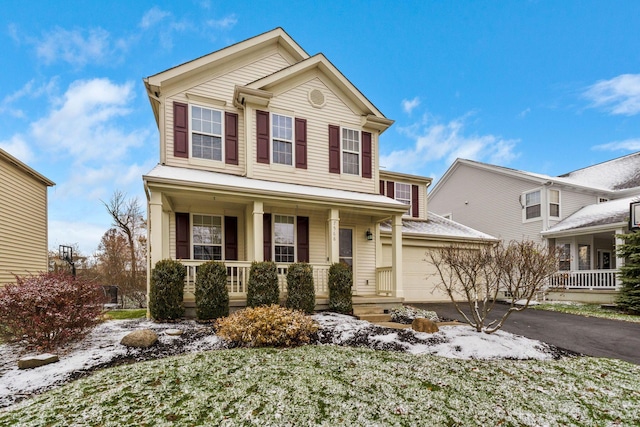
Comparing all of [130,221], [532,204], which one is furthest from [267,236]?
[130,221]

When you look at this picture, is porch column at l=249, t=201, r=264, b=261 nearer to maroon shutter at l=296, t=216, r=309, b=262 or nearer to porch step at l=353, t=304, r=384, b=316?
maroon shutter at l=296, t=216, r=309, b=262

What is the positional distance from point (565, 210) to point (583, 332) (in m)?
10.8

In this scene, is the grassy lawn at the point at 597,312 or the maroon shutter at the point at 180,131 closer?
the maroon shutter at the point at 180,131

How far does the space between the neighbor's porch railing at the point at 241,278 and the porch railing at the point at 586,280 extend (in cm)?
1034

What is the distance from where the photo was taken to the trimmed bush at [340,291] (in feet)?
27.3

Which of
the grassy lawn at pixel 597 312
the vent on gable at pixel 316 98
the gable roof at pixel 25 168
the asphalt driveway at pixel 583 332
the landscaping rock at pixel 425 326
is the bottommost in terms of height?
the grassy lawn at pixel 597 312

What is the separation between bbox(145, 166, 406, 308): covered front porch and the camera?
25.8 ft

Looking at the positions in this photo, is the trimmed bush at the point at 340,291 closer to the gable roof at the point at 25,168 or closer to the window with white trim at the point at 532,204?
the gable roof at the point at 25,168

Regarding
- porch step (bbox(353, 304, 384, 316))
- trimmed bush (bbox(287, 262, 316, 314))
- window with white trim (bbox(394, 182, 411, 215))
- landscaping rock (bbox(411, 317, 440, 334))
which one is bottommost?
porch step (bbox(353, 304, 384, 316))

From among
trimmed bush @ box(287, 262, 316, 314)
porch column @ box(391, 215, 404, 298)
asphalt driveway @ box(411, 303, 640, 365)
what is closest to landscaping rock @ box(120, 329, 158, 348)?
trimmed bush @ box(287, 262, 316, 314)

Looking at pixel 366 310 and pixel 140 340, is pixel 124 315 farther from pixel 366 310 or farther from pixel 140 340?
pixel 366 310

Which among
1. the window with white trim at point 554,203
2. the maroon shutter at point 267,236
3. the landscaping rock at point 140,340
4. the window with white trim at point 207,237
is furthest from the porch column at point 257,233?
the window with white trim at point 554,203

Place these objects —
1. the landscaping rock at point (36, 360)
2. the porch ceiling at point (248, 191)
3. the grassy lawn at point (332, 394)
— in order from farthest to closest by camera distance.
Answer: the porch ceiling at point (248, 191) → the landscaping rock at point (36, 360) → the grassy lawn at point (332, 394)

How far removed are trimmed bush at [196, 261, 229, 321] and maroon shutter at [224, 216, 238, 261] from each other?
2010mm
